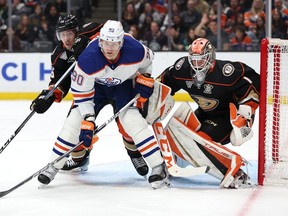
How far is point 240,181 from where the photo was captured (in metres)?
4.31

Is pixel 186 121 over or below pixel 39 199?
over

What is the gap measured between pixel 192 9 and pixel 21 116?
2804 millimetres

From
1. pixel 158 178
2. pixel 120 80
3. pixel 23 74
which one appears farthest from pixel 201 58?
pixel 23 74

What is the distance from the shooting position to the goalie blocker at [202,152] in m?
4.30

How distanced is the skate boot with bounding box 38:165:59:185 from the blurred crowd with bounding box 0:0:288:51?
485 centimetres

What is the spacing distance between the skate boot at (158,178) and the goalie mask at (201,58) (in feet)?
1.79

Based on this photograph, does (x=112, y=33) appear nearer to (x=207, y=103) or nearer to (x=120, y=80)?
(x=120, y=80)

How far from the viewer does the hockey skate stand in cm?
430

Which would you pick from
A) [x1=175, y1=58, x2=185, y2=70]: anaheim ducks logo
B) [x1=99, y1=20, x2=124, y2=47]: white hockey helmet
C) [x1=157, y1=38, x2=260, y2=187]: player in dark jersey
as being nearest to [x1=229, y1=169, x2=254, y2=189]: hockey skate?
[x1=157, y1=38, x2=260, y2=187]: player in dark jersey

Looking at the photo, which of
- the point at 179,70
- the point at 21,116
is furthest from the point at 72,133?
the point at 21,116

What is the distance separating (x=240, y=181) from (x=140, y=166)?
632 millimetres

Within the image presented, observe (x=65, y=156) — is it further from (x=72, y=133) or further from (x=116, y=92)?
(x=116, y=92)

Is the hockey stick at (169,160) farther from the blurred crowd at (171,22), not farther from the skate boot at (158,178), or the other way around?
the blurred crowd at (171,22)

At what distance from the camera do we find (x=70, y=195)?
4148 millimetres
